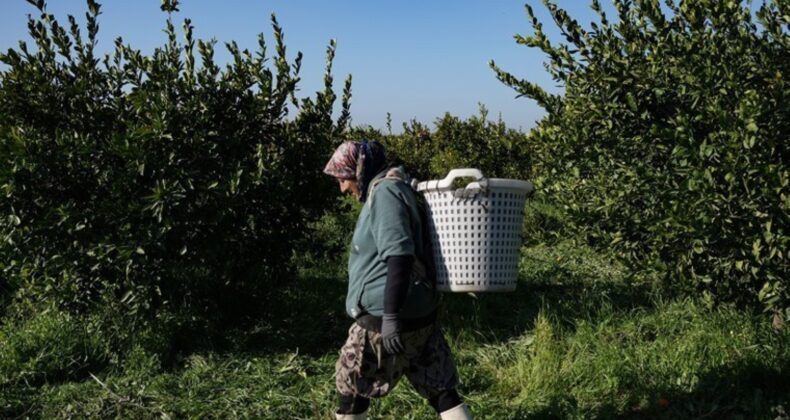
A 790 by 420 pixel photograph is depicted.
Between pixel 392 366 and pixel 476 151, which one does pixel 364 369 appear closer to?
pixel 392 366

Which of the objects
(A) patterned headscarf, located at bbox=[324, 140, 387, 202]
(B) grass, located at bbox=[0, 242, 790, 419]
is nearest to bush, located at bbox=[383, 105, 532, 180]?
(B) grass, located at bbox=[0, 242, 790, 419]

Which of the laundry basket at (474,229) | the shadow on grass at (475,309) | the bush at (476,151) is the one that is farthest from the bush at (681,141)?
the bush at (476,151)

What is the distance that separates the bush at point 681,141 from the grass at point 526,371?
371 millimetres

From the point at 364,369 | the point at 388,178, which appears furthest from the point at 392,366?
the point at 388,178

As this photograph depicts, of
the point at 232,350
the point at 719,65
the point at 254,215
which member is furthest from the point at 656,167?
the point at 232,350

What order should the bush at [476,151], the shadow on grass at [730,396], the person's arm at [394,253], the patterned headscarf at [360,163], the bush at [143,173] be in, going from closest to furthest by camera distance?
1. the person's arm at [394,253]
2. the patterned headscarf at [360,163]
3. the shadow on grass at [730,396]
4. the bush at [143,173]
5. the bush at [476,151]

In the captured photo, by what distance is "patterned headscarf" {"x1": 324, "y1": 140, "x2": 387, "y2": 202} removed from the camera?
10.1 feet

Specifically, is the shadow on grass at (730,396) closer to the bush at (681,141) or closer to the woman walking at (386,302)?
the bush at (681,141)

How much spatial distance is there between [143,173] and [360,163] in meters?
2.07

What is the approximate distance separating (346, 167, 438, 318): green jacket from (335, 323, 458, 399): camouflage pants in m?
0.13

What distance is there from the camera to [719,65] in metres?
3.94

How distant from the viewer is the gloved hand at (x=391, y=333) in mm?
2869

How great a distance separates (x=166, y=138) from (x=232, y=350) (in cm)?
150

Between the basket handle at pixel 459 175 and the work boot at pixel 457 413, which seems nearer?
the basket handle at pixel 459 175
